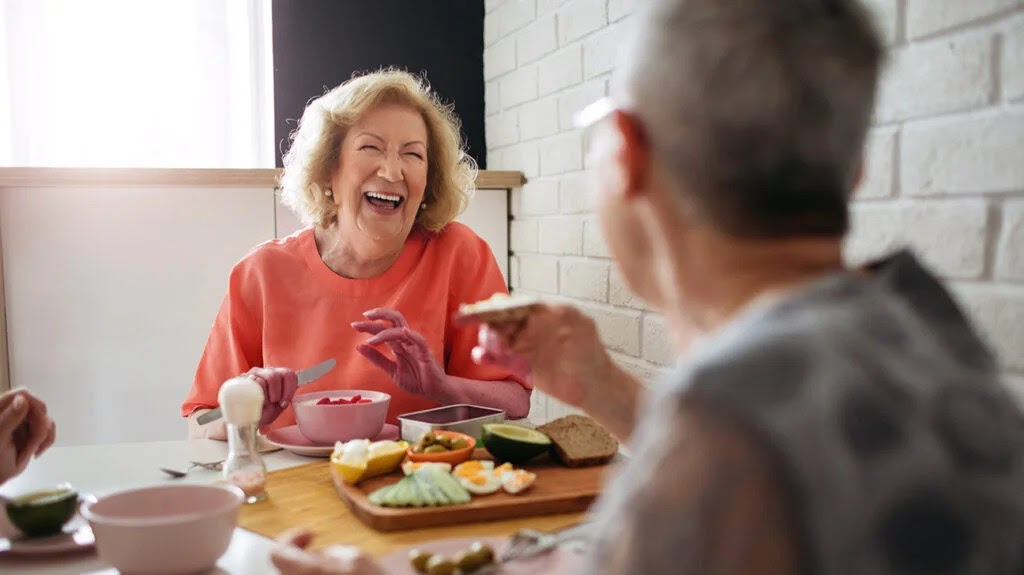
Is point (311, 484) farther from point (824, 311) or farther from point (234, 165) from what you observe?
point (234, 165)

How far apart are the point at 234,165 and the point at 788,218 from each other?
111 inches

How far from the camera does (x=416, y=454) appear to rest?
1309 mm

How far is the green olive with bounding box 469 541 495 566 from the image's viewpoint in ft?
3.04

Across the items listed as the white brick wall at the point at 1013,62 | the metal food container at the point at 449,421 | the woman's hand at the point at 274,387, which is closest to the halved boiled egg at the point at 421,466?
the metal food container at the point at 449,421

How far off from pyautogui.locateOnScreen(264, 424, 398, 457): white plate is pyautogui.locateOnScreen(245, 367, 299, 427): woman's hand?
38 mm

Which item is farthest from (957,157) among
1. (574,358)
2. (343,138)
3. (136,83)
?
(136,83)

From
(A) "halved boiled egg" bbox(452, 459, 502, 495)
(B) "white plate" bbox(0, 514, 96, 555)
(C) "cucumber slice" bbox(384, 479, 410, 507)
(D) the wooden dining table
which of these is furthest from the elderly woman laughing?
(B) "white plate" bbox(0, 514, 96, 555)

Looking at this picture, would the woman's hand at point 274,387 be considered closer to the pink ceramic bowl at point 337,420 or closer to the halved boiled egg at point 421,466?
the pink ceramic bowl at point 337,420

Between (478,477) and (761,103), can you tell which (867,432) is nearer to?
(761,103)

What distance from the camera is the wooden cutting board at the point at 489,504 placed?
1108 millimetres

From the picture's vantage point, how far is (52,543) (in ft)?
3.39

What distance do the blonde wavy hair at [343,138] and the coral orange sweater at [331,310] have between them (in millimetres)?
89

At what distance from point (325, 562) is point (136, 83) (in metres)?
2.68

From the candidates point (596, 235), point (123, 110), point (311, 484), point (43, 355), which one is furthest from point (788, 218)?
point (123, 110)
